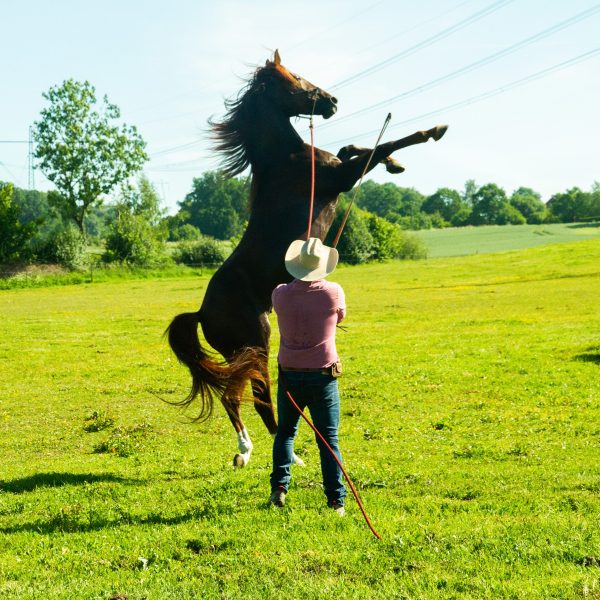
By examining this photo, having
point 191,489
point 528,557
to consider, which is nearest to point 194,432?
point 191,489

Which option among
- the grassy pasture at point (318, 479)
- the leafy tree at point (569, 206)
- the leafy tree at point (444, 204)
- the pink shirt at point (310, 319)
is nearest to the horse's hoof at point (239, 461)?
the grassy pasture at point (318, 479)

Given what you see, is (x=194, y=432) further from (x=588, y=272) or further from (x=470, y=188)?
(x=470, y=188)

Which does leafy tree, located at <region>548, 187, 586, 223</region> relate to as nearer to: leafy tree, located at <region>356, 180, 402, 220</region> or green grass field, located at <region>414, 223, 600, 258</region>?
green grass field, located at <region>414, 223, 600, 258</region>

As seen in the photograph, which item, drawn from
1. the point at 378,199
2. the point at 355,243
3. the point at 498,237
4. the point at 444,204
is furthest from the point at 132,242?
the point at 444,204

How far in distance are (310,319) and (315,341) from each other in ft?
0.58

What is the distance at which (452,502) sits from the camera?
19.9ft

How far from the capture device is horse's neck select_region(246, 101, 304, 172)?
7172 mm

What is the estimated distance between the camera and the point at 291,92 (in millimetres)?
7207

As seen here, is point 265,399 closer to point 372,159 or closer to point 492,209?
point 372,159

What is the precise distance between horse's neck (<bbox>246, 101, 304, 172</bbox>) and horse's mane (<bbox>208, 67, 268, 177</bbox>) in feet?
0.27

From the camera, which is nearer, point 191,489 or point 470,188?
point 191,489

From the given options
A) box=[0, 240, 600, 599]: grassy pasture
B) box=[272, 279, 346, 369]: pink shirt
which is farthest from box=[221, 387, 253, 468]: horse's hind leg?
box=[272, 279, 346, 369]: pink shirt

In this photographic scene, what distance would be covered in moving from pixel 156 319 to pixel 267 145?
732 inches

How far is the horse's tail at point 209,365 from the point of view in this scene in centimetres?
672
